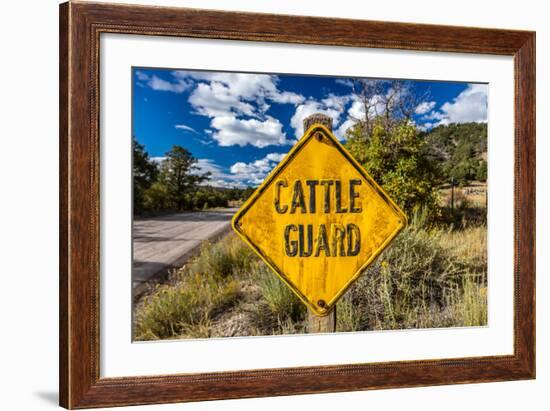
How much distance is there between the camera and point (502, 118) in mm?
4379

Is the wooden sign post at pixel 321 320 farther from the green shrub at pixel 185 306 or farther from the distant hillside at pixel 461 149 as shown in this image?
the distant hillside at pixel 461 149

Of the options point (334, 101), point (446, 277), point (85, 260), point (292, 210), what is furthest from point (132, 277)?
point (446, 277)

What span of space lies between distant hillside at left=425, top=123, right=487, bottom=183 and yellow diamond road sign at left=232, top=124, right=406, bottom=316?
475mm

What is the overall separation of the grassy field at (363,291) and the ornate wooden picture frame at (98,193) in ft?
0.82

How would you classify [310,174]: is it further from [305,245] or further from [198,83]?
[198,83]

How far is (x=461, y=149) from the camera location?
4.33m

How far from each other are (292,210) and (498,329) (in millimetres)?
1497

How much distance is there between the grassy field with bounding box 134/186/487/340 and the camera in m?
3.93

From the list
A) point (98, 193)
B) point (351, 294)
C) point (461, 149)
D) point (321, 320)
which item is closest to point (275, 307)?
point (321, 320)

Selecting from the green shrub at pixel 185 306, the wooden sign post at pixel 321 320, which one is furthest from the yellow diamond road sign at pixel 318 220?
the green shrub at pixel 185 306

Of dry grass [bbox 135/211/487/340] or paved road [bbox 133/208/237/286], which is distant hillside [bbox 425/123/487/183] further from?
paved road [bbox 133/208/237/286]

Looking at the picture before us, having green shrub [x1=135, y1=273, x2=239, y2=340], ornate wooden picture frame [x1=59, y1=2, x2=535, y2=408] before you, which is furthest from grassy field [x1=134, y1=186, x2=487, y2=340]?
ornate wooden picture frame [x1=59, y1=2, x2=535, y2=408]

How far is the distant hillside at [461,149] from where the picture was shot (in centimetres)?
432

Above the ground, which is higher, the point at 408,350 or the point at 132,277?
the point at 132,277
